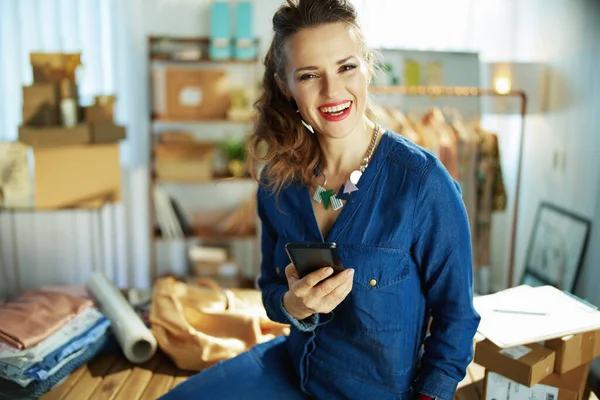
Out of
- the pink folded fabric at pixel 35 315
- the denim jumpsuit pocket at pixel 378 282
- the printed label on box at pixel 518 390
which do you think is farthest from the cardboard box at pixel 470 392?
the pink folded fabric at pixel 35 315

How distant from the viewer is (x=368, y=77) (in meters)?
1.42

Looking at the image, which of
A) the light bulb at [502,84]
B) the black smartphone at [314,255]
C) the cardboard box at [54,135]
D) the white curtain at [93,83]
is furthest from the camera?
the white curtain at [93,83]

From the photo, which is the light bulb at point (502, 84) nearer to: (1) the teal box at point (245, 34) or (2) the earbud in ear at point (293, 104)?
(1) the teal box at point (245, 34)

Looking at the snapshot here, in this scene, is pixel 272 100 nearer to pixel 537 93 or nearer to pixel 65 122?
pixel 65 122

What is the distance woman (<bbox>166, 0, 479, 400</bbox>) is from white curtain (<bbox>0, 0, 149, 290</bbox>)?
264 cm

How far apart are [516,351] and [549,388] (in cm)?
13

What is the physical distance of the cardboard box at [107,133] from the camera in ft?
10.2

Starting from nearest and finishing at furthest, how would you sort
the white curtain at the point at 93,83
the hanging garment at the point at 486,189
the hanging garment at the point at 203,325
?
the hanging garment at the point at 203,325
the hanging garment at the point at 486,189
the white curtain at the point at 93,83

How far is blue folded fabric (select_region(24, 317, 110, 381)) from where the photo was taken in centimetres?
181

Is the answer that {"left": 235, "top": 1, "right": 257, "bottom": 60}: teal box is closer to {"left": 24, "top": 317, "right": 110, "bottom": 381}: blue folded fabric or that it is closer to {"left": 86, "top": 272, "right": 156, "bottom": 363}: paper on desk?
{"left": 86, "top": 272, "right": 156, "bottom": 363}: paper on desk

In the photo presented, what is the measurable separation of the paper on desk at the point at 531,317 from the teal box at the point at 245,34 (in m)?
2.59

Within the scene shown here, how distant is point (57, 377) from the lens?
6.21 feet

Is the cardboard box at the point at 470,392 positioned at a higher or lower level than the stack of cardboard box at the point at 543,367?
lower

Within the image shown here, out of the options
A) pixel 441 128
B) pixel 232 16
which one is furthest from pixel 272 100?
pixel 232 16
